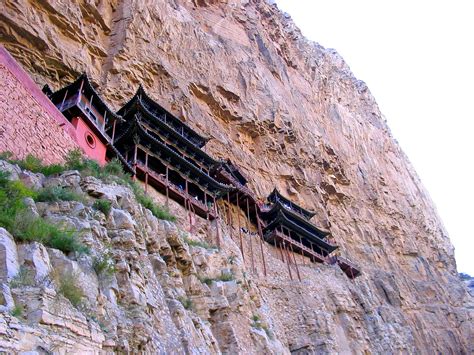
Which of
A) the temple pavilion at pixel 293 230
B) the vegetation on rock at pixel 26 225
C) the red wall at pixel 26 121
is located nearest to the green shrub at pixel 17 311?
the vegetation on rock at pixel 26 225

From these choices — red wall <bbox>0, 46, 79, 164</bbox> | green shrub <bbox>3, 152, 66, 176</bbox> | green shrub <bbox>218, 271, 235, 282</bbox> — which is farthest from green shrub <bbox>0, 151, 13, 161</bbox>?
green shrub <bbox>218, 271, 235, 282</bbox>

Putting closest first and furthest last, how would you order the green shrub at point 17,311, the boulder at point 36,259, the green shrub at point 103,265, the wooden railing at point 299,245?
the green shrub at point 17,311, the boulder at point 36,259, the green shrub at point 103,265, the wooden railing at point 299,245

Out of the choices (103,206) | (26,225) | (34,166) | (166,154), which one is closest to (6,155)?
(34,166)

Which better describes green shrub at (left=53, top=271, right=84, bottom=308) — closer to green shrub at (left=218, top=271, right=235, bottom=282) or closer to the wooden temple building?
green shrub at (left=218, top=271, right=235, bottom=282)

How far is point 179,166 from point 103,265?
16.2m

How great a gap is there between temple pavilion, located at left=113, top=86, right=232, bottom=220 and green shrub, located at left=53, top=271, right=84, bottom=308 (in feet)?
45.5

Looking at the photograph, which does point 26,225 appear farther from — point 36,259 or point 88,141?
point 88,141

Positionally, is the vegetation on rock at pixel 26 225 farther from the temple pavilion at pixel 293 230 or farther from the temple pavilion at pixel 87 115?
the temple pavilion at pixel 293 230

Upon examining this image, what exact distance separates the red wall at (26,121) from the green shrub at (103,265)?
533 cm

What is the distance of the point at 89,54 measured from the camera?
80.3 ft

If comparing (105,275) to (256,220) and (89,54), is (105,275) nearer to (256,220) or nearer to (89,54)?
(89,54)

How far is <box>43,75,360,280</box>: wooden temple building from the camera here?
19.4 meters

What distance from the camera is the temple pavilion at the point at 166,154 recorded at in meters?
22.3

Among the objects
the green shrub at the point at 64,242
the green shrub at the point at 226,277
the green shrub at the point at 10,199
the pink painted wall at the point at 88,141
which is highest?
the pink painted wall at the point at 88,141
